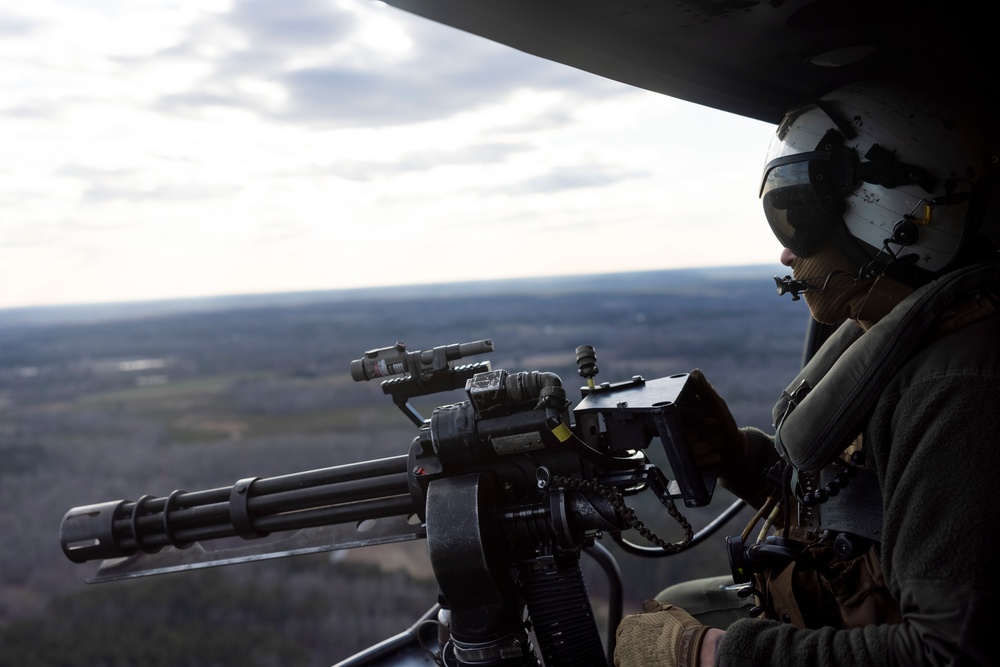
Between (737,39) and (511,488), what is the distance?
45.8 inches

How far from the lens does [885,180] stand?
1445mm

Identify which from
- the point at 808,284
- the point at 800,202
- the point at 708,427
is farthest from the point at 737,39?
the point at 708,427

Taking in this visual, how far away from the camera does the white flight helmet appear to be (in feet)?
4.68

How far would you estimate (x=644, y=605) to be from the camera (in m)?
1.78

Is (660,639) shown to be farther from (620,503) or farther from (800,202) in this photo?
(800,202)

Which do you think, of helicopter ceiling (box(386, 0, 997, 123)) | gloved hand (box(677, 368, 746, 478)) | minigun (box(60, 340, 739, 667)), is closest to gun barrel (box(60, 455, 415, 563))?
minigun (box(60, 340, 739, 667))

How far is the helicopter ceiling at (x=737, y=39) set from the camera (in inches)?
59.4

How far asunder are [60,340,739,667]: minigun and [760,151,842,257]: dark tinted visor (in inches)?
16.0

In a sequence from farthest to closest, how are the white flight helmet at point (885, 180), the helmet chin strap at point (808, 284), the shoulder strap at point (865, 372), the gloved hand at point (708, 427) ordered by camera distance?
the gloved hand at point (708, 427) → the helmet chin strap at point (808, 284) → the white flight helmet at point (885, 180) → the shoulder strap at point (865, 372)

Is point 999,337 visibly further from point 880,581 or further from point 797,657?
point 797,657

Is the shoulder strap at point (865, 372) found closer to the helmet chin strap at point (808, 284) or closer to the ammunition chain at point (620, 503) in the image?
the helmet chin strap at point (808, 284)

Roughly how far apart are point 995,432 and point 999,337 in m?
0.19

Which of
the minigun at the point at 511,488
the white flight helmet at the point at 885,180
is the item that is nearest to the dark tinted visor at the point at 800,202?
the white flight helmet at the point at 885,180

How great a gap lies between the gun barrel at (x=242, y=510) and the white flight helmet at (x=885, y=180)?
113 centimetres
